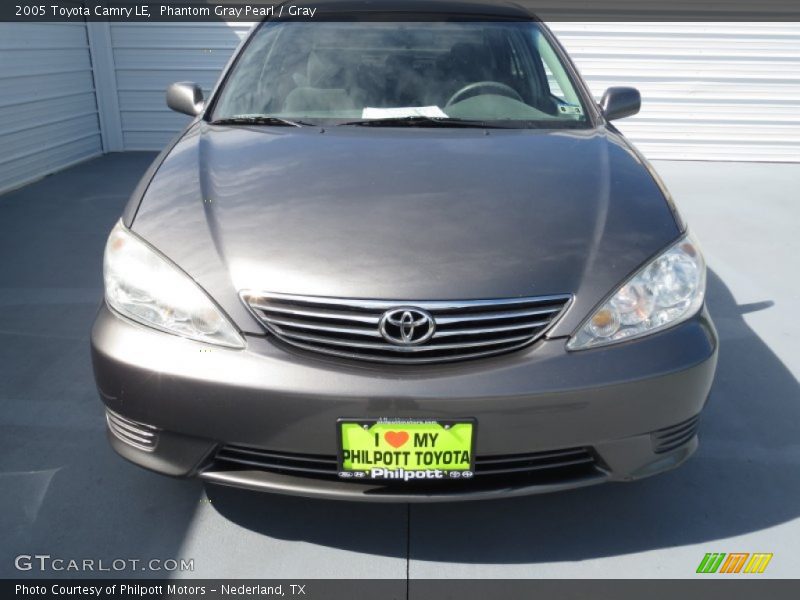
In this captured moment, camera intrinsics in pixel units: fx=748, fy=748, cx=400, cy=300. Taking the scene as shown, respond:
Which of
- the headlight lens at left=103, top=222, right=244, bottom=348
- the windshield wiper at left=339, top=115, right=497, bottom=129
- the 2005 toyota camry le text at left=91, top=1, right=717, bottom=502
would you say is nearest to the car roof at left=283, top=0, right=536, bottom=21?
the windshield wiper at left=339, top=115, right=497, bottom=129

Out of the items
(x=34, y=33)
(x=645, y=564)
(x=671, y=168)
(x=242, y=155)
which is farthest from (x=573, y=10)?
(x=645, y=564)

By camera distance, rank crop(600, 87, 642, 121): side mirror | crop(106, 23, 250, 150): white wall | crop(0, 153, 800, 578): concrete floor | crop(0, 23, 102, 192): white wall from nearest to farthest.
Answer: crop(0, 153, 800, 578): concrete floor < crop(600, 87, 642, 121): side mirror < crop(0, 23, 102, 192): white wall < crop(106, 23, 250, 150): white wall

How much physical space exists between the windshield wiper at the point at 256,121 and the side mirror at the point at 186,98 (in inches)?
18.2

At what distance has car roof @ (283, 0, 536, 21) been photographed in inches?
127

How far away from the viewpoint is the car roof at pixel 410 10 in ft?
10.6

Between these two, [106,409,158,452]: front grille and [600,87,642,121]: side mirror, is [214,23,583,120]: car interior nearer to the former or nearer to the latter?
[600,87,642,121]: side mirror

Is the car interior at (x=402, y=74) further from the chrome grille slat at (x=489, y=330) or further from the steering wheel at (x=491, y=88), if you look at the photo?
the chrome grille slat at (x=489, y=330)

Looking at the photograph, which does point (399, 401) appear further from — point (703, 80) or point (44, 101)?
point (703, 80)

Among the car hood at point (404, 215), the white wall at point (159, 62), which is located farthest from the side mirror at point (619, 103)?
the white wall at point (159, 62)

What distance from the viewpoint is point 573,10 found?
23.7 feet

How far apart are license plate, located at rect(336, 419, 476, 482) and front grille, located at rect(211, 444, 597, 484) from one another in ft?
0.16

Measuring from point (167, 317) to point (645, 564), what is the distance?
144 centimetres

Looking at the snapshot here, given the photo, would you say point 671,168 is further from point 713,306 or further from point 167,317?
point 167,317

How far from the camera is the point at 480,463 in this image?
1.82 metres
